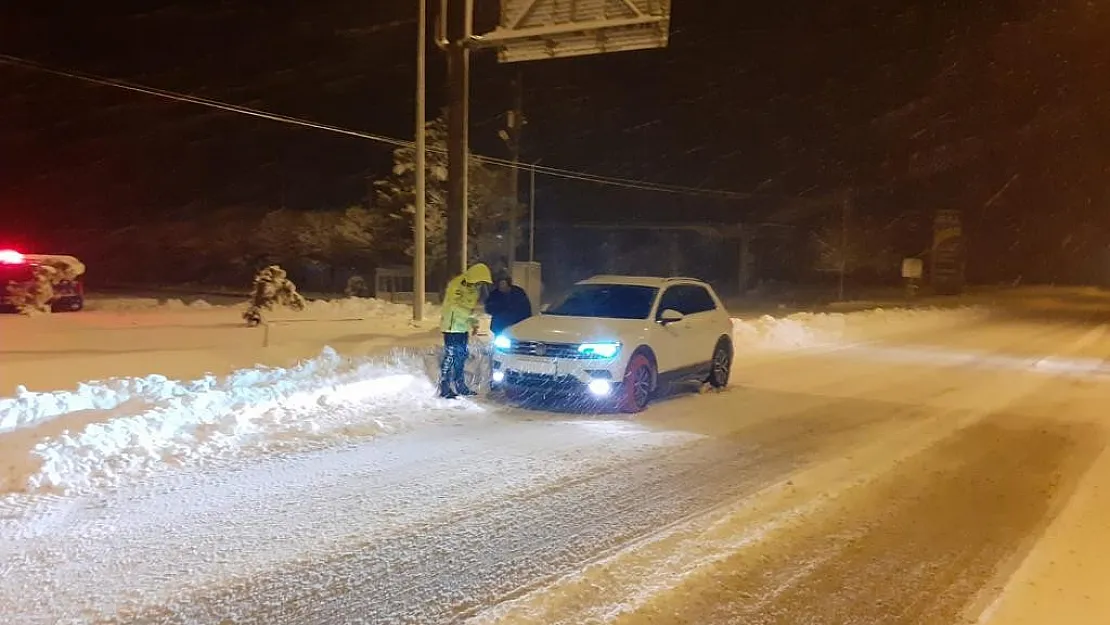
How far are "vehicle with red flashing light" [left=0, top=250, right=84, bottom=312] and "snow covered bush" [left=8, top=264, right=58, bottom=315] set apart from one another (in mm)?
39

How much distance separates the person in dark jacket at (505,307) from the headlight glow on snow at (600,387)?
1992mm

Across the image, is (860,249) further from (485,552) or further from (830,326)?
(485,552)

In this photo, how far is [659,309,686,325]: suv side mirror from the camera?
11484 mm

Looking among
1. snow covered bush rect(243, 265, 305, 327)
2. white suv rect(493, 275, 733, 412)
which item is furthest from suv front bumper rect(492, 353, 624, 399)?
snow covered bush rect(243, 265, 305, 327)

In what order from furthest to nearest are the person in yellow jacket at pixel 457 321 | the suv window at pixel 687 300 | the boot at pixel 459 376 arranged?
the suv window at pixel 687 300
the boot at pixel 459 376
the person in yellow jacket at pixel 457 321

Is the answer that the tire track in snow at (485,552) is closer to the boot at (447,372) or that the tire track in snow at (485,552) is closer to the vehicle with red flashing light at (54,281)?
the boot at (447,372)

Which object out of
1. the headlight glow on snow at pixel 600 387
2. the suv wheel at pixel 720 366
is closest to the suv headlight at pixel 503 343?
the headlight glow on snow at pixel 600 387

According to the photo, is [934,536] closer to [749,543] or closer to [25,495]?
[749,543]

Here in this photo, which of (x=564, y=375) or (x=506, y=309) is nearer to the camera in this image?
(x=564, y=375)

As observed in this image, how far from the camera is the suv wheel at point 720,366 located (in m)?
12.9

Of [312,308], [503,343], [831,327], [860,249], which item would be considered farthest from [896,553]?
[860,249]

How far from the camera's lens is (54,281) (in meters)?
19.3

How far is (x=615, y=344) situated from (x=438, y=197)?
1961 centimetres

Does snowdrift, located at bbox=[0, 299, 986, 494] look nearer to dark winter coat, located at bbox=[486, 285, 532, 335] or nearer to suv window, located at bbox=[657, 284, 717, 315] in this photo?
dark winter coat, located at bbox=[486, 285, 532, 335]
